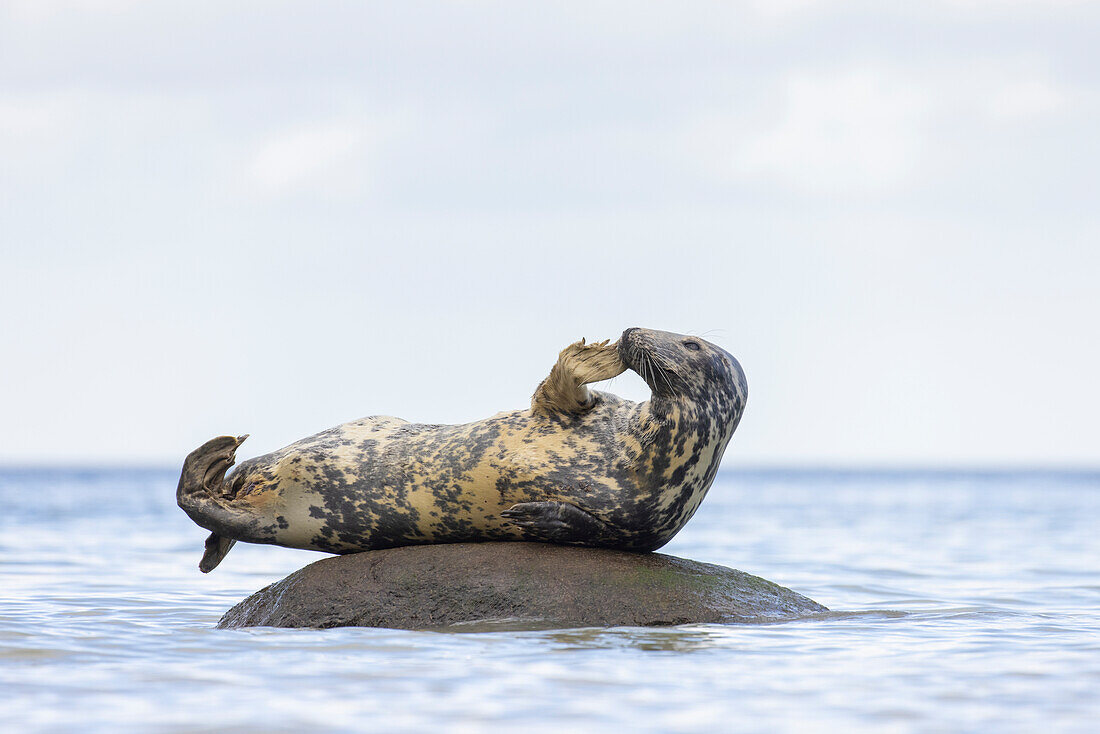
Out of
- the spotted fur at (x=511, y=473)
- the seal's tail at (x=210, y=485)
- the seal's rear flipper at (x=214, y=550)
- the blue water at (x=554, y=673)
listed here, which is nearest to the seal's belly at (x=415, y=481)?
the spotted fur at (x=511, y=473)

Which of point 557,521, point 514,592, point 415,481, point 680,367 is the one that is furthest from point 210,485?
point 680,367

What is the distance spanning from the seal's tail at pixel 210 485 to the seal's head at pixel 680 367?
2.31m

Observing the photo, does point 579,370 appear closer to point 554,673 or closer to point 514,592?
point 514,592

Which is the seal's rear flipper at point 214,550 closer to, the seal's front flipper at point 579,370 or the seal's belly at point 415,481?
the seal's belly at point 415,481

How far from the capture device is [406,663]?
4.94 metres

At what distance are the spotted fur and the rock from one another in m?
0.16

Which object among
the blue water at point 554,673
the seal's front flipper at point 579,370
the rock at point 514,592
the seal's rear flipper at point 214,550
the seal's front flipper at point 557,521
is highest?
the seal's front flipper at point 579,370

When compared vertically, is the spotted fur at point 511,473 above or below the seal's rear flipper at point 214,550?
above

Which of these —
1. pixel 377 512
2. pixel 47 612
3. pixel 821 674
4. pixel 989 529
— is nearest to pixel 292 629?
pixel 377 512

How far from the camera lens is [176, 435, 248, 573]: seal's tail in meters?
6.76

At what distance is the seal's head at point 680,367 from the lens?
627cm

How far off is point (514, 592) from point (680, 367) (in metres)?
1.43

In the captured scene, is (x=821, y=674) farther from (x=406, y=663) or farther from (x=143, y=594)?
(x=143, y=594)

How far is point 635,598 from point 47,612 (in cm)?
350
